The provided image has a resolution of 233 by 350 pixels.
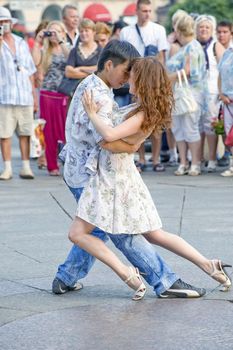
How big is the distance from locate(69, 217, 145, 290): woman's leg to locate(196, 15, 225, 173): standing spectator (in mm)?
6901

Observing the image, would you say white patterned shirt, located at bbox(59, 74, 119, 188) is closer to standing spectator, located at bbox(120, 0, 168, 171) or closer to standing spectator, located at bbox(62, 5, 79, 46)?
standing spectator, located at bbox(120, 0, 168, 171)

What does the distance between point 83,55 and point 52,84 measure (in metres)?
0.58

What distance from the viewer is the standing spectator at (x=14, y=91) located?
1311 centimetres

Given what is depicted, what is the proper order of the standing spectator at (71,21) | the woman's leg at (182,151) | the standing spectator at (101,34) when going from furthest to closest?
the standing spectator at (71,21) < the standing spectator at (101,34) < the woman's leg at (182,151)

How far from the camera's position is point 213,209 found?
421 inches

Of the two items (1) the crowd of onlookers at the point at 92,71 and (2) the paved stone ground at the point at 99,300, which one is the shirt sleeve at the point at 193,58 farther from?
(2) the paved stone ground at the point at 99,300

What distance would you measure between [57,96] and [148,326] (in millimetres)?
7377

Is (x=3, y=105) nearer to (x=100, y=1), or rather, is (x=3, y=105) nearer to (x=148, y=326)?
(x=148, y=326)

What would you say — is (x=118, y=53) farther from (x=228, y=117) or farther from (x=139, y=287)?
(x=228, y=117)

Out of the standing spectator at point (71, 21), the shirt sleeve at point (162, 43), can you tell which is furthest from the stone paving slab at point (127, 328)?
the standing spectator at point (71, 21)

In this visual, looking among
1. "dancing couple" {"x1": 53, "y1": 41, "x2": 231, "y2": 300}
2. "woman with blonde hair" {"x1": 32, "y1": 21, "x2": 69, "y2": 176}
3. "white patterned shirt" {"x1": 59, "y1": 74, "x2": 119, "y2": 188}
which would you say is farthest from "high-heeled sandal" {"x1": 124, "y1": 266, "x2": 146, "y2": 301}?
"woman with blonde hair" {"x1": 32, "y1": 21, "x2": 69, "y2": 176}

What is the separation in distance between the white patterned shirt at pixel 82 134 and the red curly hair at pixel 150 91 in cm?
20

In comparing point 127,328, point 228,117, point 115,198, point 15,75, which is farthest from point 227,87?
point 127,328

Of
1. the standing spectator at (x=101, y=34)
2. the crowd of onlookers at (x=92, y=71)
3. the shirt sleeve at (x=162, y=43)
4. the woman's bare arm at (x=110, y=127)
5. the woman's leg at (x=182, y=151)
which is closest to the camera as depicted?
the woman's bare arm at (x=110, y=127)
